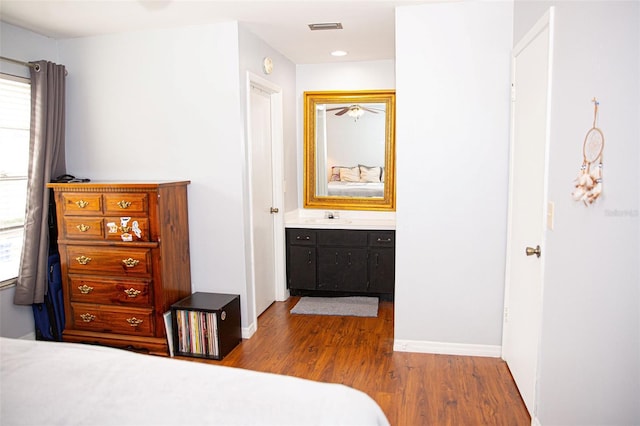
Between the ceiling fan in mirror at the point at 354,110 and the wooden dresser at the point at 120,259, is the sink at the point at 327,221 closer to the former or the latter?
the ceiling fan in mirror at the point at 354,110

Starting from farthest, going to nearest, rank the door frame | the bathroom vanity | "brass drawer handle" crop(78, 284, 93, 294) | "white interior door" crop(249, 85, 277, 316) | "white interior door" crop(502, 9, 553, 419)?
the bathroom vanity < "white interior door" crop(249, 85, 277, 316) < the door frame < "brass drawer handle" crop(78, 284, 93, 294) < "white interior door" crop(502, 9, 553, 419)

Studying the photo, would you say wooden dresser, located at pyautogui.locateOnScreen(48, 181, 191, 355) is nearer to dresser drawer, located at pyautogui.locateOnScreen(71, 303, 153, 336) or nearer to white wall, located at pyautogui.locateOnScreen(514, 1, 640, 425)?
dresser drawer, located at pyautogui.locateOnScreen(71, 303, 153, 336)

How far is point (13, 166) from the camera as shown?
3.40 meters

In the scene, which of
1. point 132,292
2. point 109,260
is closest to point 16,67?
point 109,260

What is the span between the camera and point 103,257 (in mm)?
3320

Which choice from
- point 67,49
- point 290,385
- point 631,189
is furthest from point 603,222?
point 67,49

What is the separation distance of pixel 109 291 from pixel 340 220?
7.64 feet

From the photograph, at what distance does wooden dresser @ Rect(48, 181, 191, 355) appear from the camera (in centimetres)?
321

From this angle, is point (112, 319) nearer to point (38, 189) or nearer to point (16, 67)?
point (38, 189)

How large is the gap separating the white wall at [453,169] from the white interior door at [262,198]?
132 centimetres

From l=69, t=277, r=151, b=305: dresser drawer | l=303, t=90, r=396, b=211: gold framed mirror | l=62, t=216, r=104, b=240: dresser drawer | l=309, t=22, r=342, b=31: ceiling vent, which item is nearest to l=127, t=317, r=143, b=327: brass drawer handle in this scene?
l=69, t=277, r=151, b=305: dresser drawer

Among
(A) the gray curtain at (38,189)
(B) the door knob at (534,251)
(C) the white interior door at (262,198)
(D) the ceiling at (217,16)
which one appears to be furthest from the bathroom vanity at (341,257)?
(A) the gray curtain at (38,189)

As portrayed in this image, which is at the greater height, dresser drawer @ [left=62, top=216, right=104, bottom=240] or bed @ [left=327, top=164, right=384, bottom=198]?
bed @ [left=327, top=164, right=384, bottom=198]

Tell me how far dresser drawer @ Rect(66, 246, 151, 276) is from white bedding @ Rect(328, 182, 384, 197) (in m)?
2.25
